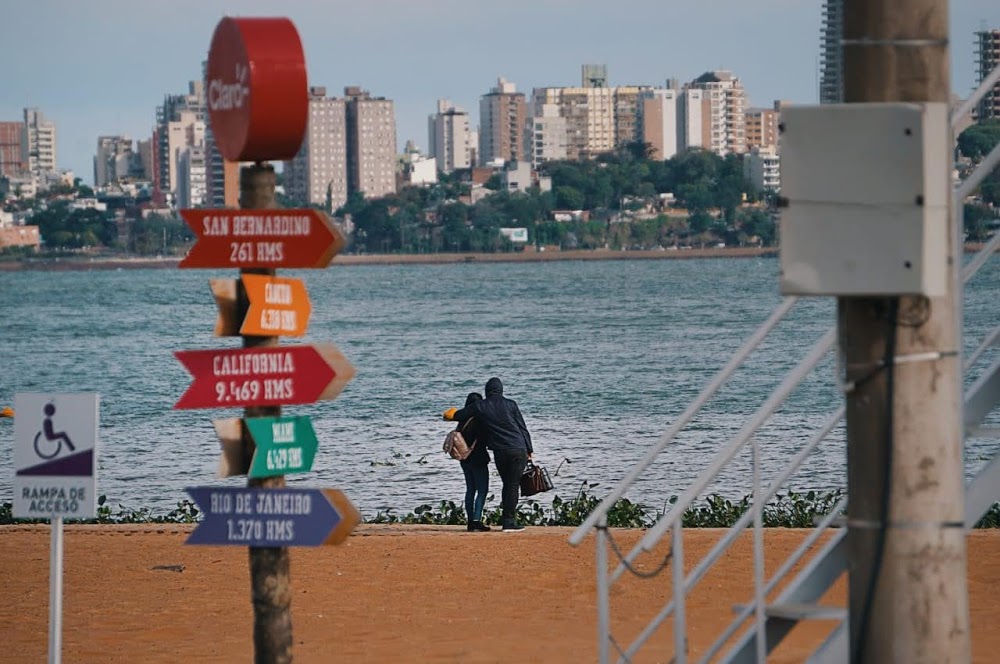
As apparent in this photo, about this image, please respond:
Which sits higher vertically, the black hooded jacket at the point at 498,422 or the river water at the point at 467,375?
the black hooded jacket at the point at 498,422

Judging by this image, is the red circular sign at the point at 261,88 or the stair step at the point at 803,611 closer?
the stair step at the point at 803,611

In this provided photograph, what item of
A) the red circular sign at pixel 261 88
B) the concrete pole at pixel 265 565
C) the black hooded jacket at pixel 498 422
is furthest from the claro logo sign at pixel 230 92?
the black hooded jacket at pixel 498 422

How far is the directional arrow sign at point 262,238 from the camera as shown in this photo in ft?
Answer: 23.4

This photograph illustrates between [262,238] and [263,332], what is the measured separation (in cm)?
40

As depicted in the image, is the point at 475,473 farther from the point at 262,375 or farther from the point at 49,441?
the point at 262,375

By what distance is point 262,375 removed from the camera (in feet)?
23.4

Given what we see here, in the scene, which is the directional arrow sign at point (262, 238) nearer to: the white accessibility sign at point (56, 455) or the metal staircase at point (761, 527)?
the white accessibility sign at point (56, 455)

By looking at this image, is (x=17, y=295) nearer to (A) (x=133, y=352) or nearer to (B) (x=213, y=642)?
(A) (x=133, y=352)

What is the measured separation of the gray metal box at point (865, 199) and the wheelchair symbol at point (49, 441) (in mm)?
4176

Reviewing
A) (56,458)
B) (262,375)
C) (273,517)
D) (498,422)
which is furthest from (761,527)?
(498,422)

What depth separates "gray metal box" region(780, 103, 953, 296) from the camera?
4852 millimetres

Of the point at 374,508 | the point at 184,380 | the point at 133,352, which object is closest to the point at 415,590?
the point at 374,508

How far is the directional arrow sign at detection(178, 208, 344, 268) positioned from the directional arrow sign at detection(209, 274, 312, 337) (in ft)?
0.31

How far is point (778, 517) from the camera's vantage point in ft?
58.7
